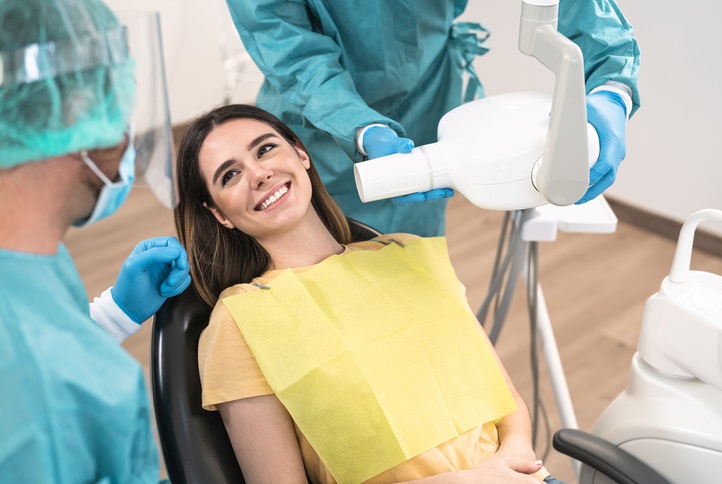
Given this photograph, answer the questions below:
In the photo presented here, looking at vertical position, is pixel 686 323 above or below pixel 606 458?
above

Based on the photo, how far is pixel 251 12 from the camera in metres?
1.39

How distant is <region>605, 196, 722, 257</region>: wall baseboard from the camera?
113 inches

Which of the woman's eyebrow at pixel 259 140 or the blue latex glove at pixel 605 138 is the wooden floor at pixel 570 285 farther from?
the blue latex glove at pixel 605 138

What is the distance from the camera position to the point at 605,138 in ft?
3.90

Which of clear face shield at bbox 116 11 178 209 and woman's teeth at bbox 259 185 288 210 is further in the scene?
woman's teeth at bbox 259 185 288 210

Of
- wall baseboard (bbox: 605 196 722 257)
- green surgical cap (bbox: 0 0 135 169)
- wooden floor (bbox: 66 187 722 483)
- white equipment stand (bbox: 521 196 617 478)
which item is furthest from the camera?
wall baseboard (bbox: 605 196 722 257)

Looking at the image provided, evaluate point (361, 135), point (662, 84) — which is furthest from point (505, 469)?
point (662, 84)

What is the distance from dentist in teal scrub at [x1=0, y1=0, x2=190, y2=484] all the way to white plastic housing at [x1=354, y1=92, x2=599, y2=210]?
45 centimetres

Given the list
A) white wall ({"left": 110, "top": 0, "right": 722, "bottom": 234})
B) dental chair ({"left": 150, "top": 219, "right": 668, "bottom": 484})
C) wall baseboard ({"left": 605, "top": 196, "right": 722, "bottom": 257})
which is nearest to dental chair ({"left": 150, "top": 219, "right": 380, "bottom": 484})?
dental chair ({"left": 150, "top": 219, "right": 668, "bottom": 484})

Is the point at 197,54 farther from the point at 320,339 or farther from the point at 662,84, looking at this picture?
the point at 320,339

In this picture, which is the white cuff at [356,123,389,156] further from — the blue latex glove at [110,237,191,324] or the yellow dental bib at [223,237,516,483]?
the blue latex glove at [110,237,191,324]

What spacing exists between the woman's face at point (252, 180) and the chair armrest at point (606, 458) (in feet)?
1.87

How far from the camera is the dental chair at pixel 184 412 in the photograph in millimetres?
1138

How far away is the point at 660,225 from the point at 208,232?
2127 millimetres
